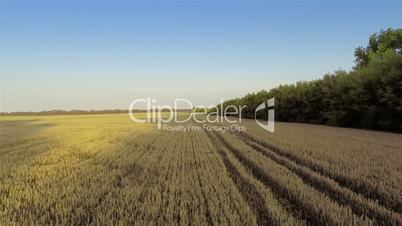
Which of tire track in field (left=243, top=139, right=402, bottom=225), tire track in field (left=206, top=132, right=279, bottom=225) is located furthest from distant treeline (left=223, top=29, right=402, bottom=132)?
tire track in field (left=206, top=132, right=279, bottom=225)

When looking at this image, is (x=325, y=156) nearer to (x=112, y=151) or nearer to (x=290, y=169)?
(x=290, y=169)

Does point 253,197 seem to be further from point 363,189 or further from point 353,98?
point 353,98

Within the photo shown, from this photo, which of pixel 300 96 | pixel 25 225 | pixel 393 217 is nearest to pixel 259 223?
pixel 393 217

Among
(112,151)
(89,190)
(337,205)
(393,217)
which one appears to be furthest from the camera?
(112,151)

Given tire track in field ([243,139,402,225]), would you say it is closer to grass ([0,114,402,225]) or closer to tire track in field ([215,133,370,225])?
grass ([0,114,402,225])

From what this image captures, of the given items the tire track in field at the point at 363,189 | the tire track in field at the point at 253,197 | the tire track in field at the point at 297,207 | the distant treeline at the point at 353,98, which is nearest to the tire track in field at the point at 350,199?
the tire track in field at the point at 363,189

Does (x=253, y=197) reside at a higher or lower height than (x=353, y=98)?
lower

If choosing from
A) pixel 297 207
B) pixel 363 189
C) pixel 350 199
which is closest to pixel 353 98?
pixel 363 189

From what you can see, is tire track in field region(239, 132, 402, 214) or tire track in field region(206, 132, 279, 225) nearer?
tire track in field region(206, 132, 279, 225)
